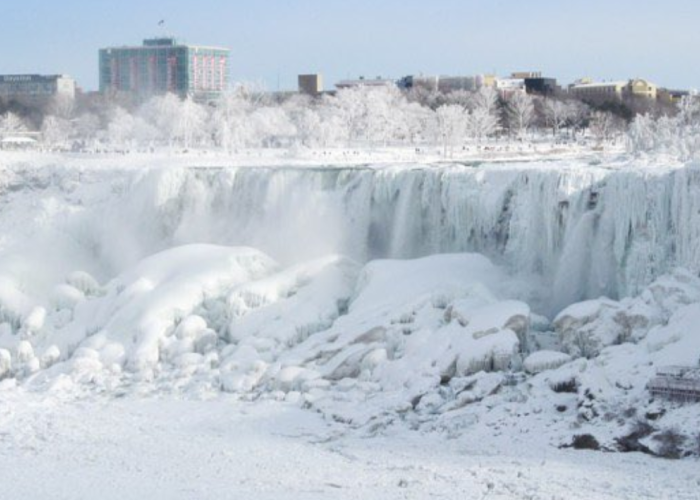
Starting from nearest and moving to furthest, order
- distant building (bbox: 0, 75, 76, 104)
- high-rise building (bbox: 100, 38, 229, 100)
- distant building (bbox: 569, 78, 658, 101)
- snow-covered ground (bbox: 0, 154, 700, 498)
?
snow-covered ground (bbox: 0, 154, 700, 498), distant building (bbox: 569, 78, 658, 101), distant building (bbox: 0, 75, 76, 104), high-rise building (bbox: 100, 38, 229, 100)

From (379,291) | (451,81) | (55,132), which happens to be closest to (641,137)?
(379,291)

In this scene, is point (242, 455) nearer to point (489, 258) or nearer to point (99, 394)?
point (99, 394)

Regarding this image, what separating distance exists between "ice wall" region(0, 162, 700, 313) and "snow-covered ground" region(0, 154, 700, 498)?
0.06m

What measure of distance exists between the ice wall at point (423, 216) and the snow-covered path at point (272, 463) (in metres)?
7.69

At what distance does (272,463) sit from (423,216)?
40.0 ft

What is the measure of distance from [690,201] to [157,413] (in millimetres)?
11336

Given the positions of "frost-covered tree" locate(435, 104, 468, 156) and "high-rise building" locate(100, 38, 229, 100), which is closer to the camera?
"frost-covered tree" locate(435, 104, 468, 156)

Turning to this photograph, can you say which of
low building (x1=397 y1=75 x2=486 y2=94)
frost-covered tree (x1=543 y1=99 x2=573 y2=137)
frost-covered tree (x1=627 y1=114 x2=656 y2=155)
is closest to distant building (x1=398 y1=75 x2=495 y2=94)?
low building (x1=397 y1=75 x2=486 y2=94)

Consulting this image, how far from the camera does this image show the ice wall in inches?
883

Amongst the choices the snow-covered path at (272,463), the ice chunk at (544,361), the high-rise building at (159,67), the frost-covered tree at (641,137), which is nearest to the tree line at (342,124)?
the frost-covered tree at (641,137)

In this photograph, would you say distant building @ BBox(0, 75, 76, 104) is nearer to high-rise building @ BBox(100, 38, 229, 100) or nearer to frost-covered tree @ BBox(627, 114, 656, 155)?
high-rise building @ BBox(100, 38, 229, 100)

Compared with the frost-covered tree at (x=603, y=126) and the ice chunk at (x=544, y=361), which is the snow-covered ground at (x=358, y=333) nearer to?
the ice chunk at (x=544, y=361)

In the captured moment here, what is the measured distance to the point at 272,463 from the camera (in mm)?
15867

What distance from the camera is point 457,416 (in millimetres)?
17375
